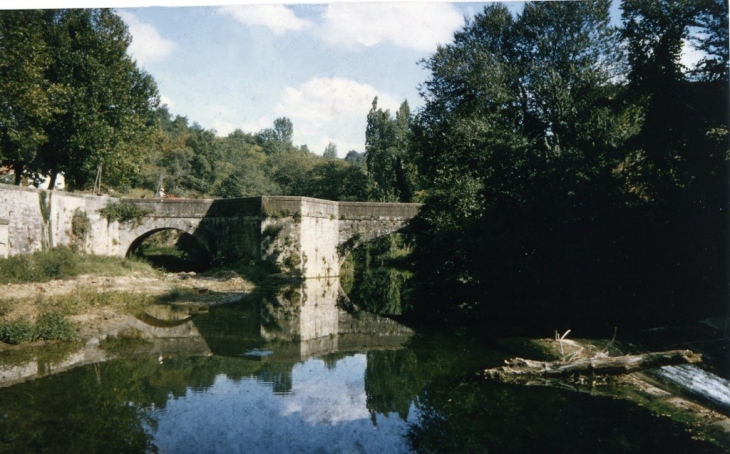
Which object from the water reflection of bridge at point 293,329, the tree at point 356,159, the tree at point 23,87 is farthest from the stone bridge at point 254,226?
the tree at point 356,159

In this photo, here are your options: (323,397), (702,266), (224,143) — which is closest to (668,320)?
(702,266)

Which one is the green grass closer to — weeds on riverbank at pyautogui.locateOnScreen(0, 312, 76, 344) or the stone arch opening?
weeds on riverbank at pyautogui.locateOnScreen(0, 312, 76, 344)

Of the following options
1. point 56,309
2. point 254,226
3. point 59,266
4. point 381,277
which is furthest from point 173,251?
point 56,309

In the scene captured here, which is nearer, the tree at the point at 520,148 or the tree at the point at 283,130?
the tree at the point at 520,148

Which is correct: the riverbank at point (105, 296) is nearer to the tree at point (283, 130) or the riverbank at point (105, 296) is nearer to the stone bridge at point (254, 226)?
the stone bridge at point (254, 226)

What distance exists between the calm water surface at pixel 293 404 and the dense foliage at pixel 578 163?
3.72 meters

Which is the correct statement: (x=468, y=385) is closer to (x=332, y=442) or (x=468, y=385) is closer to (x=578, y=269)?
(x=332, y=442)

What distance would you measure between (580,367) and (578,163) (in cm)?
640

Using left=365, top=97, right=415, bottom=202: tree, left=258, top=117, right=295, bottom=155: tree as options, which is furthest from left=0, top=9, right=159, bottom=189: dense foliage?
left=258, top=117, right=295, bottom=155: tree

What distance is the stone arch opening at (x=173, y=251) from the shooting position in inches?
938

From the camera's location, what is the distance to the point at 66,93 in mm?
18250

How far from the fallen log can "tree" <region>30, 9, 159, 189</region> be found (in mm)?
17771

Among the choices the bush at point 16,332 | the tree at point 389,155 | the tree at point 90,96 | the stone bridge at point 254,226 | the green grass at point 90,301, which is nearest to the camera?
the bush at point 16,332

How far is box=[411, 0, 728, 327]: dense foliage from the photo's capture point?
9492mm
